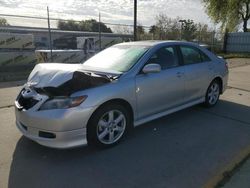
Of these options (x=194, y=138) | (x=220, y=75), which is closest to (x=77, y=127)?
(x=194, y=138)

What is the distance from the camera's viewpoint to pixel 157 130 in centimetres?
454

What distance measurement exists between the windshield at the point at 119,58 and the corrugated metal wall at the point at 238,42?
21.7m

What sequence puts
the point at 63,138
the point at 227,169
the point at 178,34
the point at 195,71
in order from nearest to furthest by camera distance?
1. the point at 227,169
2. the point at 63,138
3. the point at 195,71
4. the point at 178,34

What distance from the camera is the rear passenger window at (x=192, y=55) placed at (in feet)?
16.6

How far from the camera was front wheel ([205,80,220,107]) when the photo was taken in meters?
5.71

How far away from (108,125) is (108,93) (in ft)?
1.63

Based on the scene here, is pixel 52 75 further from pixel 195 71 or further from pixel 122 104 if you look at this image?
pixel 195 71

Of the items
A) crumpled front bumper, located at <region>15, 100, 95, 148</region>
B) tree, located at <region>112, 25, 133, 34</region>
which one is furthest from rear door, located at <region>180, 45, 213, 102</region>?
tree, located at <region>112, 25, 133, 34</region>

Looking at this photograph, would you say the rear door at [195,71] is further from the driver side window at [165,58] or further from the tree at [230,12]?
the tree at [230,12]

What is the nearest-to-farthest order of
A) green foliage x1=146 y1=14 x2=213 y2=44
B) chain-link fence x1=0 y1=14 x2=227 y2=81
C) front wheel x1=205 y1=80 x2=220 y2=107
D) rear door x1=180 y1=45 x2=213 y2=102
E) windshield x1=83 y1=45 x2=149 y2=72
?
windshield x1=83 y1=45 x2=149 y2=72 < rear door x1=180 y1=45 x2=213 y2=102 < front wheel x1=205 y1=80 x2=220 y2=107 < chain-link fence x1=0 y1=14 x2=227 y2=81 < green foliage x1=146 y1=14 x2=213 y2=44

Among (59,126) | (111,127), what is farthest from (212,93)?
(59,126)

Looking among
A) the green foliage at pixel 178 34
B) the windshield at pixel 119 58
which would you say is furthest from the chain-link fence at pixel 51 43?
the windshield at pixel 119 58

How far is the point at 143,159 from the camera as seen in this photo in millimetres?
3498

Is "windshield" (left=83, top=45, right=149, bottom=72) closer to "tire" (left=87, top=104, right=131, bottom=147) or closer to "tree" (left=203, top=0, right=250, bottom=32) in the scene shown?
"tire" (left=87, top=104, right=131, bottom=147)
